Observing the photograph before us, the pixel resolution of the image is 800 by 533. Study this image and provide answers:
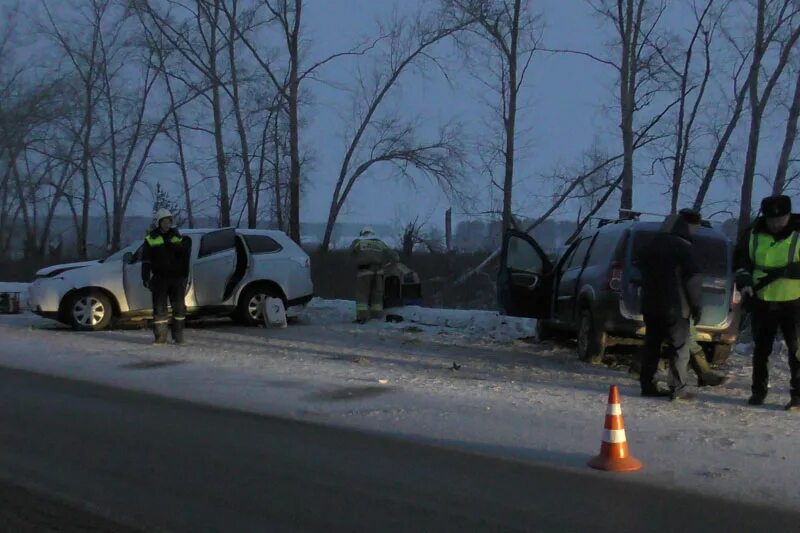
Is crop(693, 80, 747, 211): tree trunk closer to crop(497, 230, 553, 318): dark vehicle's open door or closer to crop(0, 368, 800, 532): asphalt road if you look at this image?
crop(497, 230, 553, 318): dark vehicle's open door

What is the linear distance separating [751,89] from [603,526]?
1600 cm

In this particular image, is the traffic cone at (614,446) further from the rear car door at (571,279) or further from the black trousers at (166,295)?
the black trousers at (166,295)

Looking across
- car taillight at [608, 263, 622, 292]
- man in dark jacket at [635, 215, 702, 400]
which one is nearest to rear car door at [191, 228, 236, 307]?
car taillight at [608, 263, 622, 292]

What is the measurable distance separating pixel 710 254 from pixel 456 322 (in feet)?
20.0

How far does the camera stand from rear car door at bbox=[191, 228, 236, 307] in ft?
51.0

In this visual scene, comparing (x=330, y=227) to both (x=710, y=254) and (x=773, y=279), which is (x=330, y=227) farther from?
(x=773, y=279)

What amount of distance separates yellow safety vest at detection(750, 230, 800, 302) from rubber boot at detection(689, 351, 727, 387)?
1.27 metres

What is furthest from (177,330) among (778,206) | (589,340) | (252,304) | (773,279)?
(778,206)

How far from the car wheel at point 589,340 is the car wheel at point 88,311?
25.7 ft

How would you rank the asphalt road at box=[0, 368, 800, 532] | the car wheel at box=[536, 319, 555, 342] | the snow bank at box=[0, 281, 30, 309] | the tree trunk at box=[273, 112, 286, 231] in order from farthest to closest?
the tree trunk at box=[273, 112, 286, 231] → the snow bank at box=[0, 281, 30, 309] → the car wheel at box=[536, 319, 555, 342] → the asphalt road at box=[0, 368, 800, 532]

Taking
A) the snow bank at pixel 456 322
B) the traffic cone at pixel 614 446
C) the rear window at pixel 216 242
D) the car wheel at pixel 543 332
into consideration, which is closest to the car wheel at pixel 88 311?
the rear window at pixel 216 242

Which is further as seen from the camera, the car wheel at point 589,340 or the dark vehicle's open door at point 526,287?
the dark vehicle's open door at point 526,287

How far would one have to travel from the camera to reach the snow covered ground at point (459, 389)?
6.88 metres

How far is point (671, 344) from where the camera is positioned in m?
8.64
